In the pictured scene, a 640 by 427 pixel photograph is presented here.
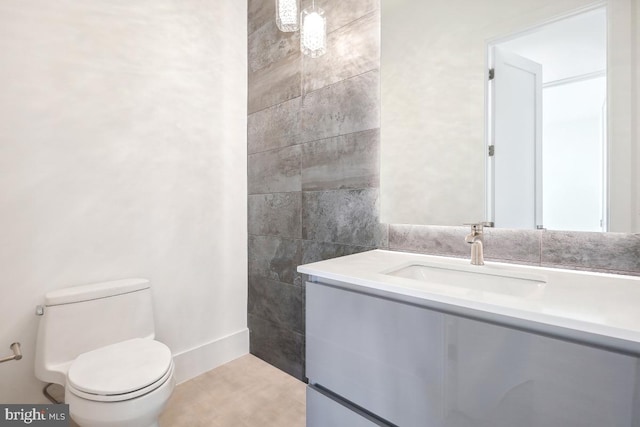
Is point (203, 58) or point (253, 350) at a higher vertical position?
point (203, 58)

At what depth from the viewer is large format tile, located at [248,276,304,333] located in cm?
200

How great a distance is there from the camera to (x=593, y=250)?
107 centimetres

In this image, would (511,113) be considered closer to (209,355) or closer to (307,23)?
(307,23)

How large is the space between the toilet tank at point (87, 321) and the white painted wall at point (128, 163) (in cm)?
14

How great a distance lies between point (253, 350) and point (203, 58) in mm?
2105

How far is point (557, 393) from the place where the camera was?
0.66m

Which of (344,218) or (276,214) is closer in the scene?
(344,218)

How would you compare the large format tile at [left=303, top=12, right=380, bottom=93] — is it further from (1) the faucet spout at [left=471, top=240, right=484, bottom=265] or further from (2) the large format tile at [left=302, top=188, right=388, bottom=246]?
(1) the faucet spout at [left=471, top=240, right=484, bottom=265]

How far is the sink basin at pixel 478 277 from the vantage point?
1.05 metres

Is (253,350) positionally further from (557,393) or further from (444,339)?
(557,393)

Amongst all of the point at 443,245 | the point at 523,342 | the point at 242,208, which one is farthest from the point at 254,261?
the point at 523,342

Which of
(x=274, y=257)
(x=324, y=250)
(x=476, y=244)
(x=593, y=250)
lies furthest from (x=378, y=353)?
(x=274, y=257)

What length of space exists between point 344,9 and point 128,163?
149 centimetres

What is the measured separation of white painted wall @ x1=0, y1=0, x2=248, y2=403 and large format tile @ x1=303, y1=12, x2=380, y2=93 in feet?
2.38
